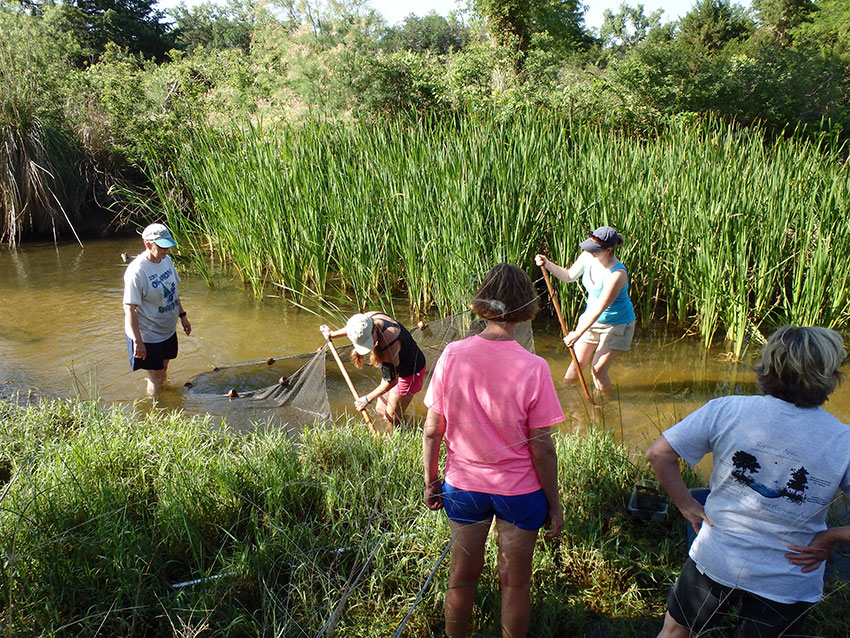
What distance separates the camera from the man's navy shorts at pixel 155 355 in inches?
189

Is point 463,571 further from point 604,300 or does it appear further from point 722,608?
point 604,300

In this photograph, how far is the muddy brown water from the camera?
5.10m

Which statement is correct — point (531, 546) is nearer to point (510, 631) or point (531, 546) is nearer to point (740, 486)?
point (510, 631)

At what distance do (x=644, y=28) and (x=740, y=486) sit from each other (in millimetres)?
52379

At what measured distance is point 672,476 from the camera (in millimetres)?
1908

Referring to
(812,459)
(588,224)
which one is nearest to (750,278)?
(588,224)

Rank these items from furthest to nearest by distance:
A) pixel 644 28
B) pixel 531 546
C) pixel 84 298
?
pixel 644 28, pixel 84 298, pixel 531 546

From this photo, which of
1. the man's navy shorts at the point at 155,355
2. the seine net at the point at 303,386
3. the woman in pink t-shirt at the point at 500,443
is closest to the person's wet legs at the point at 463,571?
the woman in pink t-shirt at the point at 500,443

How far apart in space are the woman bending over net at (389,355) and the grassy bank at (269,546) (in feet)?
2.12

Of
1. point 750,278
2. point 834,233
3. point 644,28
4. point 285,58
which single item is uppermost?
point 644,28

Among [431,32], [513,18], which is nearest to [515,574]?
[513,18]

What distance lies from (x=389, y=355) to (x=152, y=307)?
1965 millimetres

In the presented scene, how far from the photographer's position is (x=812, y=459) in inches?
67.7

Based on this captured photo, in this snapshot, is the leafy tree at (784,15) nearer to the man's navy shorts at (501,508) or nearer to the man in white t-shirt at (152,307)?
the man in white t-shirt at (152,307)
